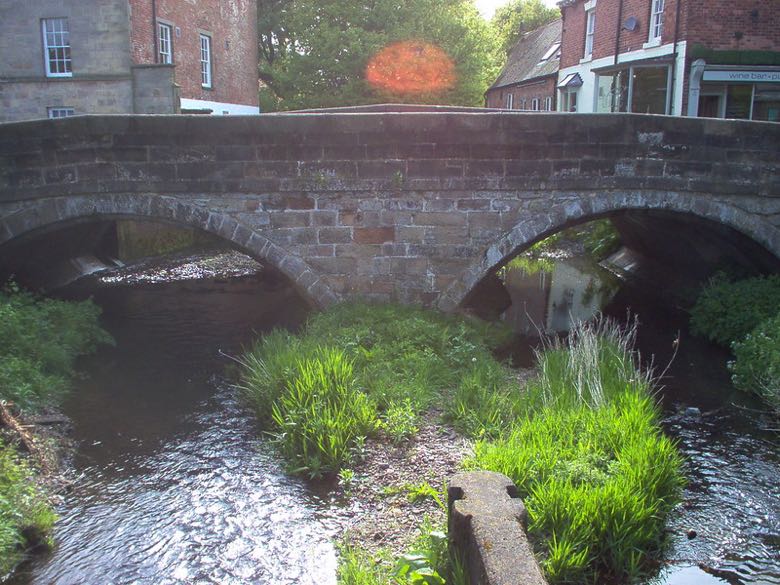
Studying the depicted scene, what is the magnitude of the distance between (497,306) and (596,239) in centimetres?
639

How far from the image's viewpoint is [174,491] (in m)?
6.32

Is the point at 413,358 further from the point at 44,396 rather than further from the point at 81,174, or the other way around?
the point at 81,174

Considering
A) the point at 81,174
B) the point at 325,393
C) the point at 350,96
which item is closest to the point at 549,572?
the point at 325,393

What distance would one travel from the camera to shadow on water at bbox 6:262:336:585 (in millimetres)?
5250

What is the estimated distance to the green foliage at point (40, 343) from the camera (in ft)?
25.9

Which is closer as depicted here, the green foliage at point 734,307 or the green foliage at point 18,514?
the green foliage at point 18,514

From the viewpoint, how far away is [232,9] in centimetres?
2727

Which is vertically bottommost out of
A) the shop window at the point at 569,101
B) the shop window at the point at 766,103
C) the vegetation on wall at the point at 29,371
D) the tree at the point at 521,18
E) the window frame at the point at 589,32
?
the vegetation on wall at the point at 29,371

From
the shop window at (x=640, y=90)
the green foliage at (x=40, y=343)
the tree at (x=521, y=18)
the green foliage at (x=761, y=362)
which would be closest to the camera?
the green foliage at (x=40, y=343)

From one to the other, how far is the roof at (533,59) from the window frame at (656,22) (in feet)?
31.9

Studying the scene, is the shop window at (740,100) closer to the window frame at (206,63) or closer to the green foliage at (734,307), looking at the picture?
the green foliage at (734,307)

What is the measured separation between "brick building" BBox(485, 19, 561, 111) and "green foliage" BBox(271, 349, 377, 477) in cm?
2574

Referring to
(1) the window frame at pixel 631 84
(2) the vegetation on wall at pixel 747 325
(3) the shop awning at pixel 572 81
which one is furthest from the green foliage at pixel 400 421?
(3) the shop awning at pixel 572 81

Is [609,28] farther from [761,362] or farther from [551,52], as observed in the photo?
[761,362]
